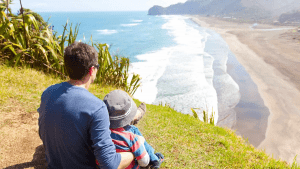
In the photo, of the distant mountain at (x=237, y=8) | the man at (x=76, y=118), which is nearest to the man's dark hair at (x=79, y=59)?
the man at (x=76, y=118)

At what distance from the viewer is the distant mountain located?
99.2 meters

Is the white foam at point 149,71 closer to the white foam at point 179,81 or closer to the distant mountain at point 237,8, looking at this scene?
the white foam at point 179,81

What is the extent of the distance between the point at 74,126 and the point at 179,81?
14.9 meters

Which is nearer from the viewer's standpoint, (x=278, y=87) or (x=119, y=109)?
(x=119, y=109)

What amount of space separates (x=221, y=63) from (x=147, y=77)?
8.66m

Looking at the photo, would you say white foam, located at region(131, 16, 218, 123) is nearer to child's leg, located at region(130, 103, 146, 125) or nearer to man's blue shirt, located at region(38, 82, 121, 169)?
child's leg, located at region(130, 103, 146, 125)

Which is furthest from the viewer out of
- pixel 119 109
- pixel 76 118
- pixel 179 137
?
pixel 179 137

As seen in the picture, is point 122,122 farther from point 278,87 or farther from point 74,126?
point 278,87

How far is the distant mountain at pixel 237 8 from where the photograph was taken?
99.2m

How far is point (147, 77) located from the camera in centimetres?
1777

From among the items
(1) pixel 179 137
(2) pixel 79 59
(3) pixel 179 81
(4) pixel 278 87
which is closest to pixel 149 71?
(3) pixel 179 81

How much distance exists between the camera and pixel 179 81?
1611 centimetres

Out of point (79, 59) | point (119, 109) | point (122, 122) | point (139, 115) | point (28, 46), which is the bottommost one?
point (139, 115)

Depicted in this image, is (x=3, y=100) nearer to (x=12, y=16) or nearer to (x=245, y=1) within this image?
(x=12, y=16)
